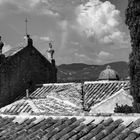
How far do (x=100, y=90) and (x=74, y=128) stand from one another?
14901mm

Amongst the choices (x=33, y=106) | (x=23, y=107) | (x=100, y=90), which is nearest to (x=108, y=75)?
(x=100, y=90)

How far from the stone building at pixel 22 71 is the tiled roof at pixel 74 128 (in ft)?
46.0

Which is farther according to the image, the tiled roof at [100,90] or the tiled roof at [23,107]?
the tiled roof at [100,90]

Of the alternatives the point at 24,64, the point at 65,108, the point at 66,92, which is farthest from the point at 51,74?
the point at 65,108

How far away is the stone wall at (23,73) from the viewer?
72.5 feet

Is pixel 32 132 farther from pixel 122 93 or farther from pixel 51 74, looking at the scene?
pixel 51 74

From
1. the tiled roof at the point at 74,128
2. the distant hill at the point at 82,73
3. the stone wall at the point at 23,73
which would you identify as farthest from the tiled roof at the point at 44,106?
the distant hill at the point at 82,73

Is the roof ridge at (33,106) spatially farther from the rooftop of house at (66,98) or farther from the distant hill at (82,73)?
the distant hill at (82,73)

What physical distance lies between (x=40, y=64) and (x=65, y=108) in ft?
29.3

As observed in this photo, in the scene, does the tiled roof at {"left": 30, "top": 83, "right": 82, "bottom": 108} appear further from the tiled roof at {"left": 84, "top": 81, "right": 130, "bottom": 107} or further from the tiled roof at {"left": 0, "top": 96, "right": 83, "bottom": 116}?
the tiled roof at {"left": 0, "top": 96, "right": 83, "bottom": 116}

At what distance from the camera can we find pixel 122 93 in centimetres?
1786

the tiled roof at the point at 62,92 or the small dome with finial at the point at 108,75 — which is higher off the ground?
the small dome with finial at the point at 108,75

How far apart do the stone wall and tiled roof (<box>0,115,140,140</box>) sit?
1406cm

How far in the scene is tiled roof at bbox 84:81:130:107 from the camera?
20.7m
